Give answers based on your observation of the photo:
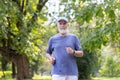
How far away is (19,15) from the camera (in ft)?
53.8

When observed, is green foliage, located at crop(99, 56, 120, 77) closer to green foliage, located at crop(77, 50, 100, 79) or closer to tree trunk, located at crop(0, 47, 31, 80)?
green foliage, located at crop(77, 50, 100, 79)

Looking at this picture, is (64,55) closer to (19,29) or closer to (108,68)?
(19,29)

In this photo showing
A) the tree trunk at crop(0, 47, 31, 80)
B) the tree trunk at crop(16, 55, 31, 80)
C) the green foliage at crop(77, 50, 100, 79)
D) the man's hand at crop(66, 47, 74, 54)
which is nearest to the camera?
the man's hand at crop(66, 47, 74, 54)

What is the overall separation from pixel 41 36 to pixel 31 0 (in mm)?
2480

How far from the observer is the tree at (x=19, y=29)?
15.7 meters

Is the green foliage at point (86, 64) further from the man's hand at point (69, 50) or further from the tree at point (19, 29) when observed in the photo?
the man's hand at point (69, 50)

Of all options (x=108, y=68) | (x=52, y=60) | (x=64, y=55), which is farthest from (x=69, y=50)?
(x=108, y=68)

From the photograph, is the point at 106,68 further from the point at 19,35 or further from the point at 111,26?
the point at 111,26

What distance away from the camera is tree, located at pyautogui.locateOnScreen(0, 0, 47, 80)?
15.7 m

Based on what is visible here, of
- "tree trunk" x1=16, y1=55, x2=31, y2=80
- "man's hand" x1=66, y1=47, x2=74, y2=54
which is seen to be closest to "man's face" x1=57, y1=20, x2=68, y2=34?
"man's hand" x1=66, y1=47, x2=74, y2=54

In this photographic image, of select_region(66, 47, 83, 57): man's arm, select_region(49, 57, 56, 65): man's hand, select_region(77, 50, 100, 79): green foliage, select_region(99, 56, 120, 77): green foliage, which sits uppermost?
select_region(66, 47, 83, 57): man's arm

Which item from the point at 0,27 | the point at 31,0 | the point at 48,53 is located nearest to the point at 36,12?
the point at 31,0

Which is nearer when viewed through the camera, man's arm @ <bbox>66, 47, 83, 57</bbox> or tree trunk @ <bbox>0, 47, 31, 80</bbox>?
man's arm @ <bbox>66, 47, 83, 57</bbox>

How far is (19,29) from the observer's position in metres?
17.0
